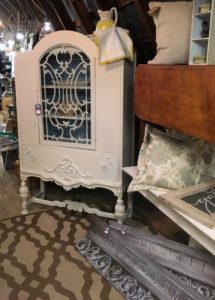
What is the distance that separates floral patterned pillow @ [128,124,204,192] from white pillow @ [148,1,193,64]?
0.45m

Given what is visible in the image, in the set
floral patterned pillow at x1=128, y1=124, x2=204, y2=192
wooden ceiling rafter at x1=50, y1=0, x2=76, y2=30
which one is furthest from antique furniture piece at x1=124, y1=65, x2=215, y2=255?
wooden ceiling rafter at x1=50, y1=0, x2=76, y2=30

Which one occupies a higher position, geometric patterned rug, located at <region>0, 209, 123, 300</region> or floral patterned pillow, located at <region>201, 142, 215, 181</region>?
floral patterned pillow, located at <region>201, 142, 215, 181</region>

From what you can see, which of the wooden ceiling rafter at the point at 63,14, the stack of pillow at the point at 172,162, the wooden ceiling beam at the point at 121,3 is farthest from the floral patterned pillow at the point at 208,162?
the wooden ceiling rafter at the point at 63,14

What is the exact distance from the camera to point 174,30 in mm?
1508

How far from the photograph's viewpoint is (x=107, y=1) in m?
2.15

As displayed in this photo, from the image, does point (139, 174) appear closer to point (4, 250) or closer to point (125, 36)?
point (125, 36)

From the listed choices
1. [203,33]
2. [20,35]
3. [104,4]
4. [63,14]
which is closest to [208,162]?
[203,33]

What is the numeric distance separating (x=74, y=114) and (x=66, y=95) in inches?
6.2

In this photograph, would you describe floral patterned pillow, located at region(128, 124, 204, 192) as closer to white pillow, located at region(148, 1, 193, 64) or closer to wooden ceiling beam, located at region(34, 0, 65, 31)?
white pillow, located at region(148, 1, 193, 64)

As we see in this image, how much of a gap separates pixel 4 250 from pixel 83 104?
1.19 m

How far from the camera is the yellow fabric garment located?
70.2 inches

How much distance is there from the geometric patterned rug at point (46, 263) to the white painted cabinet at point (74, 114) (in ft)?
1.21

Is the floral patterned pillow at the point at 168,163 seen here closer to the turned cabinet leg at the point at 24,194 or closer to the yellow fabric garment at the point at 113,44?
the yellow fabric garment at the point at 113,44

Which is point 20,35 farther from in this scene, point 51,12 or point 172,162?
point 172,162
